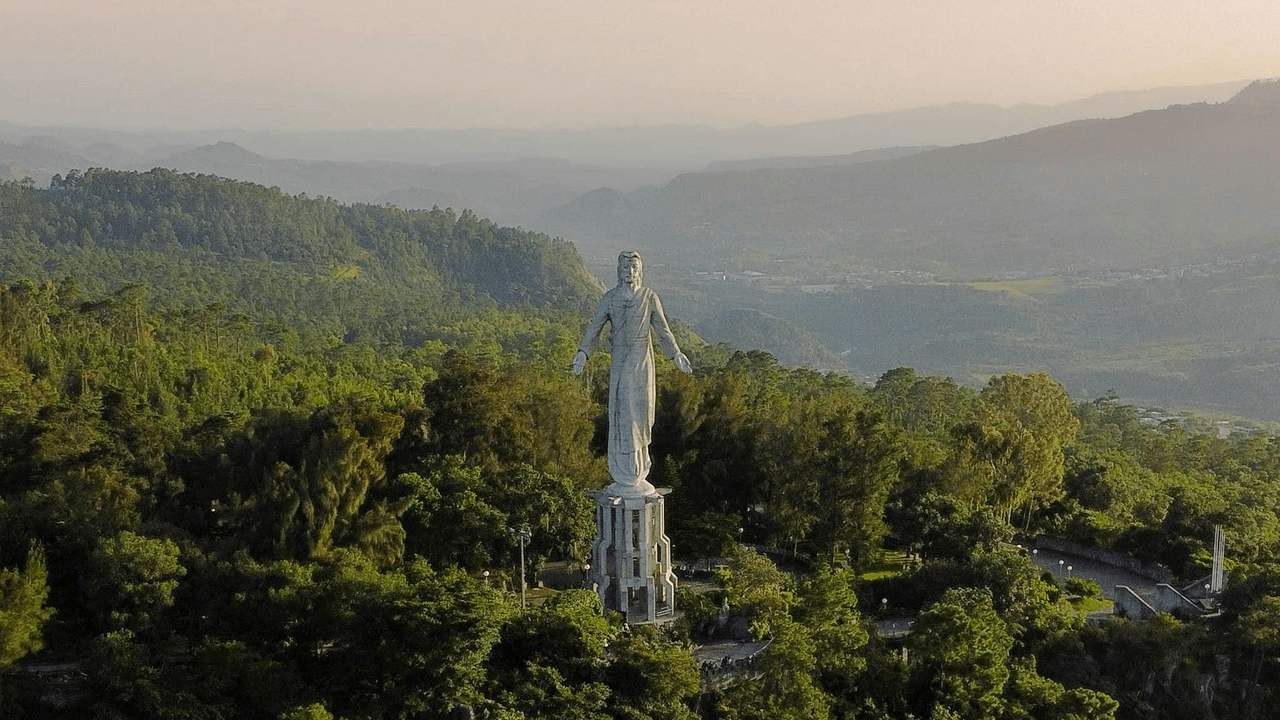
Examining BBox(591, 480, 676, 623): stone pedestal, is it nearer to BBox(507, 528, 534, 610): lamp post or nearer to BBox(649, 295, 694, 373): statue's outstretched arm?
BBox(507, 528, 534, 610): lamp post

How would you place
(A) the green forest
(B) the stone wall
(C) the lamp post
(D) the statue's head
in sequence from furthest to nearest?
(B) the stone wall < (C) the lamp post < (D) the statue's head < (A) the green forest

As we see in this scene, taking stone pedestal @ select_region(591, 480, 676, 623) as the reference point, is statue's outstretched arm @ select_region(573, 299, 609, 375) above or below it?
above

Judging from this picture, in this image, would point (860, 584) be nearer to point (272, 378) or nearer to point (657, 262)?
point (272, 378)

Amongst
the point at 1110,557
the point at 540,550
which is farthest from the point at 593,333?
the point at 1110,557

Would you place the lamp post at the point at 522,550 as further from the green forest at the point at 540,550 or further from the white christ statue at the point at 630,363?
the white christ statue at the point at 630,363

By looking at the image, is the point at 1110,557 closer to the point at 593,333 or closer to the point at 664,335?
the point at 664,335

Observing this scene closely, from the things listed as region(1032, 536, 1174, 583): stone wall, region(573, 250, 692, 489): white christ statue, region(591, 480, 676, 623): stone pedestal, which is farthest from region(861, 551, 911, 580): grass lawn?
region(573, 250, 692, 489): white christ statue
